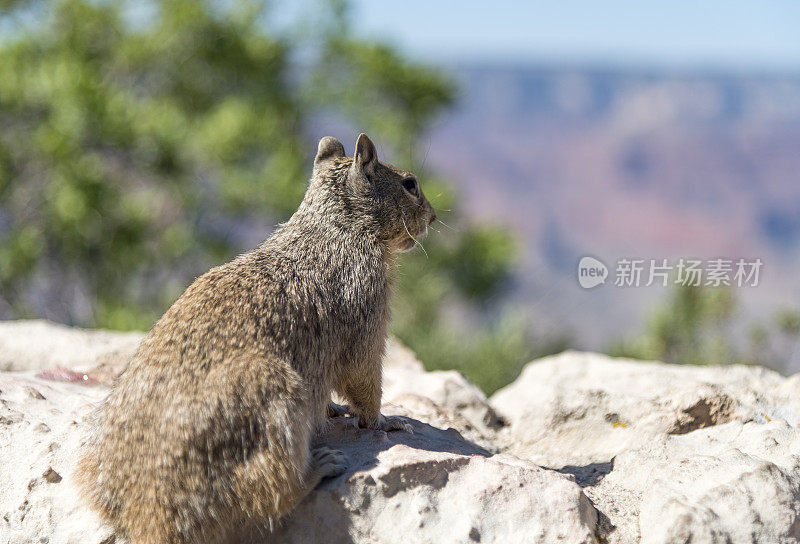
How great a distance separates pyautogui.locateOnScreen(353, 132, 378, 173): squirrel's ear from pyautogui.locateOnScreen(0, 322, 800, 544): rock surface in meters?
1.68

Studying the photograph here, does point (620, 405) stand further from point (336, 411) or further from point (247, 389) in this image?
point (247, 389)

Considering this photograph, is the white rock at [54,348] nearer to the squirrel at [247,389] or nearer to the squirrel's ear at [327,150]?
the squirrel at [247,389]

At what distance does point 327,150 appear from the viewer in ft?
19.0

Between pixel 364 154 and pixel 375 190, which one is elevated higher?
pixel 364 154

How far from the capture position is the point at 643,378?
6906mm

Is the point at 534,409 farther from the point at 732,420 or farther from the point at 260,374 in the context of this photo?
the point at 260,374

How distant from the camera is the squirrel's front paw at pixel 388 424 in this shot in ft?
16.8

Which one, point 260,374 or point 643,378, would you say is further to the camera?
point 643,378

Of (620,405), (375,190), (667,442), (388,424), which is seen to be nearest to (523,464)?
(388,424)

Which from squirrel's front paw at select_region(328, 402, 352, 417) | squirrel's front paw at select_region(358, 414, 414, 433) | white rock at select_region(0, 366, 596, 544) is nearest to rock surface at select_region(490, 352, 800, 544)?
white rock at select_region(0, 366, 596, 544)

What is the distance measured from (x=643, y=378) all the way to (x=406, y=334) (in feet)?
23.7

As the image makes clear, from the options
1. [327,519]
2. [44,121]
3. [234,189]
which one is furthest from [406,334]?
[44,121]

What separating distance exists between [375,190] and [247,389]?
1.85 metres

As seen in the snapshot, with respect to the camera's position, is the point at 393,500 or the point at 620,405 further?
the point at 620,405
